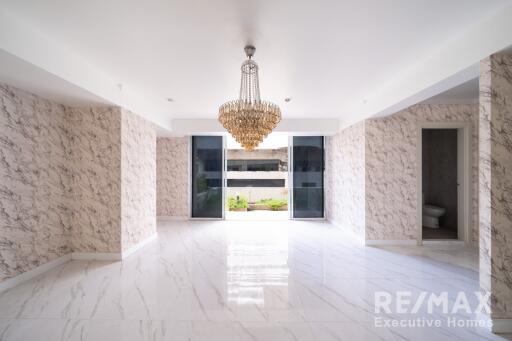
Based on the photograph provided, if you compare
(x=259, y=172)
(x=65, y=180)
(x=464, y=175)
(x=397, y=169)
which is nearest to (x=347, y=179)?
(x=397, y=169)

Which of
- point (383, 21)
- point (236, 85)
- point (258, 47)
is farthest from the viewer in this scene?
point (236, 85)

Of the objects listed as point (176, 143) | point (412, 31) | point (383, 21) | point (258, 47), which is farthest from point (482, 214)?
point (176, 143)

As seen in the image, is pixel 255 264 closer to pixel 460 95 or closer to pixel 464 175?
pixel 464 175

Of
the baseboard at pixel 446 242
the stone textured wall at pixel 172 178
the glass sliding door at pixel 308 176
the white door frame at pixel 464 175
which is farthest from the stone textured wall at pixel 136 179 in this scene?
→ the baseboard at pixel 446 242

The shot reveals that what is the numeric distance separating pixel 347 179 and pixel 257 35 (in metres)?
3.76

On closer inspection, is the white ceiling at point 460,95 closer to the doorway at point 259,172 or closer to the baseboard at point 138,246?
the baseboard at point 138,246

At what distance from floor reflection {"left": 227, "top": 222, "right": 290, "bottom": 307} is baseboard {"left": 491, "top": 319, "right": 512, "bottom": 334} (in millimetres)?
1777

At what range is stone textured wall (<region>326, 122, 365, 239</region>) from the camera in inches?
164

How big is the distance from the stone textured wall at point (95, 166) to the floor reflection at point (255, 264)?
1942 millimetres

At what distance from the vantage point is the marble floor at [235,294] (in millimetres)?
1848

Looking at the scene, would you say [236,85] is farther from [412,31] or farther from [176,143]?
[176,143]

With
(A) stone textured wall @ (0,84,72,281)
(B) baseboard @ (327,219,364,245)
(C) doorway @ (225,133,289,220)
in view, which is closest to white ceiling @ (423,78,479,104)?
(B) baseboard @ (327,219,364,245)

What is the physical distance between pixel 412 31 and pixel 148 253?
4455mm

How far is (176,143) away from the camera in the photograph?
19.5 feet
